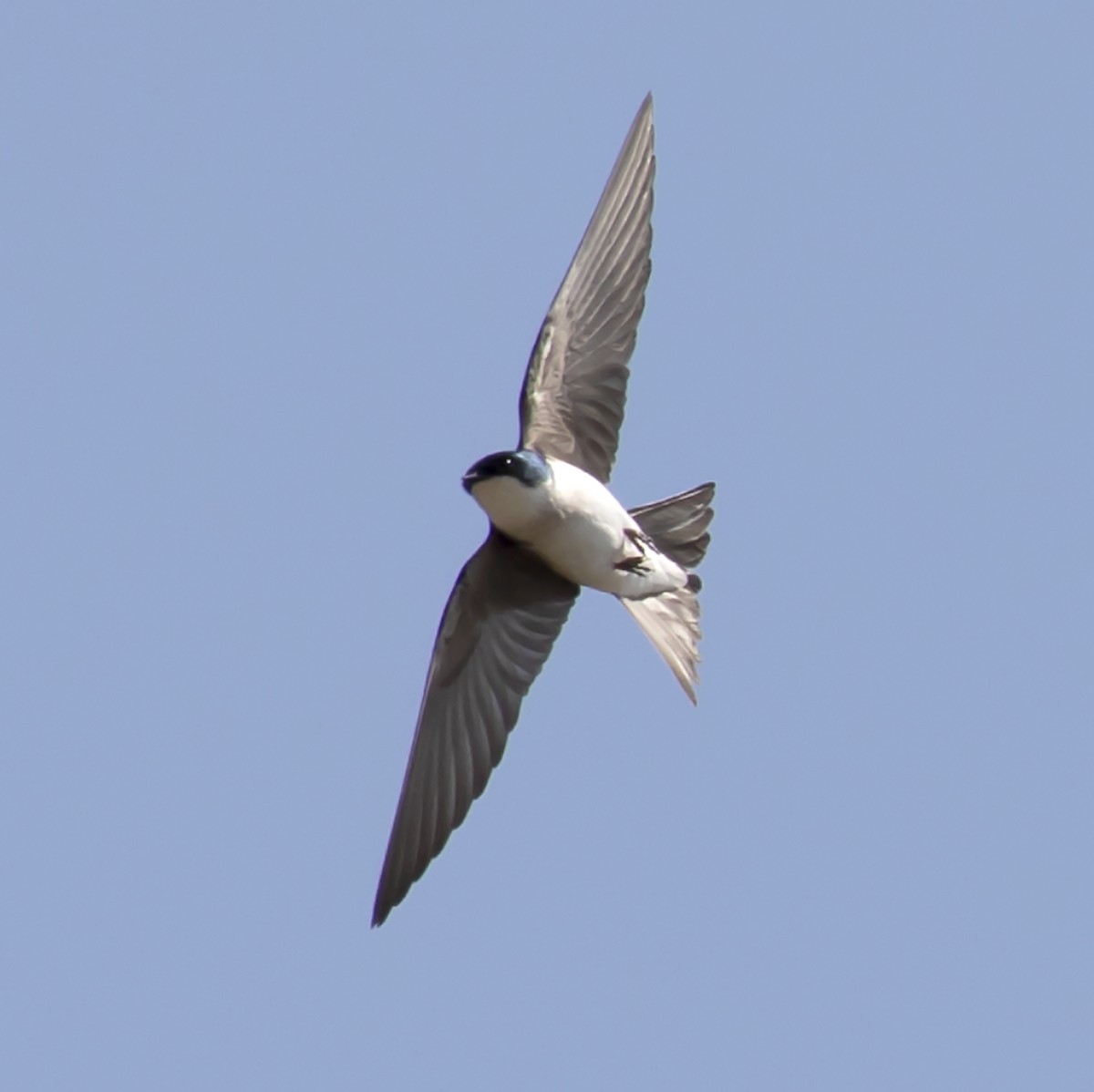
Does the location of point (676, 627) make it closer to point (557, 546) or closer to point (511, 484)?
point (557, 546)

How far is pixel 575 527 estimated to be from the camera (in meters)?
7.82

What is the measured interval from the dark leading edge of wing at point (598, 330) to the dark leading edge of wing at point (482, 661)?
1.13 ft

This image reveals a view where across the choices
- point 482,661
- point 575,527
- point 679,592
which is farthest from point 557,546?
point 679,592

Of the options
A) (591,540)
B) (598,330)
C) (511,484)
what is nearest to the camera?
(511,484)

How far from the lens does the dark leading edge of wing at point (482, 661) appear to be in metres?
7.87

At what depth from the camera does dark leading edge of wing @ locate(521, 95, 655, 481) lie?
8109mm

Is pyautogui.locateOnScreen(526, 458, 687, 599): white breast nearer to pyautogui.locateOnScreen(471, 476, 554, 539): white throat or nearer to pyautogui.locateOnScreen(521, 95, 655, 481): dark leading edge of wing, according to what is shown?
pyautogui.locateOnScreen(471, 476, 554, 539): white throat

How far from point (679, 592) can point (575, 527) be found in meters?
0.57

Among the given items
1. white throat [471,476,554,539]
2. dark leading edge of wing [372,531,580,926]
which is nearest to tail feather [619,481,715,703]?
dark leading edge of wing [372,531,580,926]

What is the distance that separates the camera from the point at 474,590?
802 centimetres

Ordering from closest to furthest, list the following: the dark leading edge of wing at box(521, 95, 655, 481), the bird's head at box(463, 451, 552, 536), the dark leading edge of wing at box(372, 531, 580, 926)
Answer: the bird's head at box(463, 451, 552, 536), the dark leading edge of wing at box(372, 531, 580, 926), the dark leading edge of wing at box(521, 95, 655, 481)

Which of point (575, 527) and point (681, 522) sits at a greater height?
point (681, 522)

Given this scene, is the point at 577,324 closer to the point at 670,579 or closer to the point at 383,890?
the point at 670,579

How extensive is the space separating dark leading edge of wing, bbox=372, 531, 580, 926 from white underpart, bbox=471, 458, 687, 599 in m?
0.09
